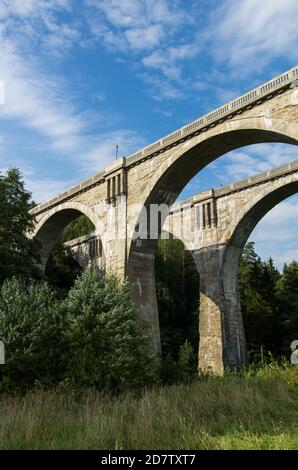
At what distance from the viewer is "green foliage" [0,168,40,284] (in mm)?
15430

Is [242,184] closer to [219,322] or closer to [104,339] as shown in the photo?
[219,322]

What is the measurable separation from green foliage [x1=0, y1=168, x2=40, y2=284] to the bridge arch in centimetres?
242

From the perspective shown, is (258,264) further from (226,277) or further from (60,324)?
(60,324)

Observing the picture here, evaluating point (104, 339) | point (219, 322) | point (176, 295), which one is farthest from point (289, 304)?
point (104, 339)

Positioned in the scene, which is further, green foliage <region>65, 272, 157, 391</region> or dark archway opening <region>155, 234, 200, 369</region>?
dark archway opening <region>155, 234, 200, 369</region>

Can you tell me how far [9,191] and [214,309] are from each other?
34.9 ft

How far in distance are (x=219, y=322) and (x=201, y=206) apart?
608 cm

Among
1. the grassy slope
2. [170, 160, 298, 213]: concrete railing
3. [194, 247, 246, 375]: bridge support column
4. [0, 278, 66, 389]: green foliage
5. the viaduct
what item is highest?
[170, 160, 298, 213]: concrete railing

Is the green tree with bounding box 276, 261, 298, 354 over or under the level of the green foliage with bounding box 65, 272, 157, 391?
over

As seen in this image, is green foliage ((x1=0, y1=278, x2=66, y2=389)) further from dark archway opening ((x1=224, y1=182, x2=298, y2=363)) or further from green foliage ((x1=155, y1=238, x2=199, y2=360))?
green foliage ((x1=155, y1=238, x2=199, y2=360))

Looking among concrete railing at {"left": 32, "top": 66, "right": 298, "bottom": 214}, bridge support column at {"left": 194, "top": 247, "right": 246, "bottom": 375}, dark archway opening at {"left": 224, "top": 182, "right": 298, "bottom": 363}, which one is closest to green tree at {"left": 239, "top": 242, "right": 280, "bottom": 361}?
dark archway opening at {"left": 224, "top": 182, "right": 298, "bottom": 363}

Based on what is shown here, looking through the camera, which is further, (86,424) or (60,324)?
(60,324)

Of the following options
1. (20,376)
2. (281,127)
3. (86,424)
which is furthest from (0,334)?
(281,127)

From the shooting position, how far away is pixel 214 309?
21219 millimetres
